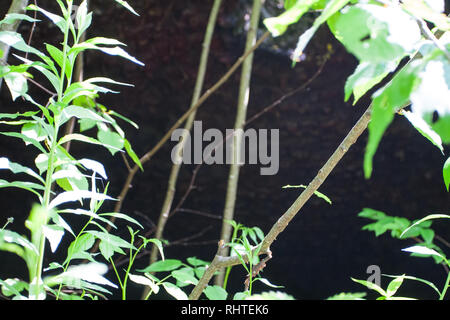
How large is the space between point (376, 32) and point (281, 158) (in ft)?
6.10

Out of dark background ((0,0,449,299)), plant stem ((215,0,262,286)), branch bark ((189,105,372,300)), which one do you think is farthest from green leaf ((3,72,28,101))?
dark background ((0,0,449,299))

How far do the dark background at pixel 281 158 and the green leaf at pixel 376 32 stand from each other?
164 centimetres

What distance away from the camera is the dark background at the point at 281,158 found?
1.89 m

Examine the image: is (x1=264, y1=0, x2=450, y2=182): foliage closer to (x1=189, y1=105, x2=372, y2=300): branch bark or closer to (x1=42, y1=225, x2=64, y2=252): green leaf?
(x1=189, y1=105, x2=372, y2=300): branch bark

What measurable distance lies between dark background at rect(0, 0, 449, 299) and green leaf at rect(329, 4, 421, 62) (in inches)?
64.8

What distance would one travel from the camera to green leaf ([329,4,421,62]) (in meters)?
0.28

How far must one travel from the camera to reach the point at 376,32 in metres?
0.30

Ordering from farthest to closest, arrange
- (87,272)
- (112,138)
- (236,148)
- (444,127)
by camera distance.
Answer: (236,148) → (112,138) → (87,272) → (444,127)

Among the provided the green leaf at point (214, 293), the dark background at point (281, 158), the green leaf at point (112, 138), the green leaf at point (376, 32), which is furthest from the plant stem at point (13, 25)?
the dark background at point (281, 158)

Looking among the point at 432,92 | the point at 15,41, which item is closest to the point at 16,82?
the point at 15,41

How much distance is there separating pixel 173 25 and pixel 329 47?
728 millimetres

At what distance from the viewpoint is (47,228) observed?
49 cm

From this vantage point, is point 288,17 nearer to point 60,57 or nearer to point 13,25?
point 60,57

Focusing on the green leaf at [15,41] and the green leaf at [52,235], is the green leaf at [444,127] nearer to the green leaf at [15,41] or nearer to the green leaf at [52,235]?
the green leaf at [52,235]
